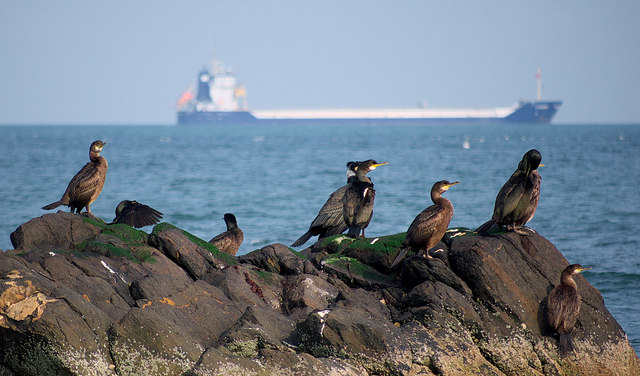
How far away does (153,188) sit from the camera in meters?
33.2

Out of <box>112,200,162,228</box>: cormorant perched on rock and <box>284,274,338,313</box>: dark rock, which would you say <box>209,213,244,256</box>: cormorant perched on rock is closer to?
<box>112,200,162,228</box>: cormorant perched on rock

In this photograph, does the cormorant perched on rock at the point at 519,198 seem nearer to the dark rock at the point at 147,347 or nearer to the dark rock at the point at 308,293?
the dark rock at the point at 308,293

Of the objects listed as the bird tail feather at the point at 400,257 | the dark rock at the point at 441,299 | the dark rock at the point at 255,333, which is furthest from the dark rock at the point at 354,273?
the dark rock at the point at 255,333

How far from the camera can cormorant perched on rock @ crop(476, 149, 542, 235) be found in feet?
26.6

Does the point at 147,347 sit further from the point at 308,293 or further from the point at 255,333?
the point at 308,293

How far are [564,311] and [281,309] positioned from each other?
10.1ft

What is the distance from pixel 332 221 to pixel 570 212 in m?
16.6

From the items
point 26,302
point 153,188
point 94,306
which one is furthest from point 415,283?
point 153,188

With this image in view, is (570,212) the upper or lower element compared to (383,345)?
lower

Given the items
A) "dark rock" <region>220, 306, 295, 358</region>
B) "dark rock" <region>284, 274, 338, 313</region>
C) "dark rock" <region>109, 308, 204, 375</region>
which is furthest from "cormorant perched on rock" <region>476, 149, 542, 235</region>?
"dark rock" <region>109, 308, 204, 375</region>

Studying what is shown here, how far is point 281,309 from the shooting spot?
7996mm

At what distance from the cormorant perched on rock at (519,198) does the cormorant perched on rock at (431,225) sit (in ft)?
2.20

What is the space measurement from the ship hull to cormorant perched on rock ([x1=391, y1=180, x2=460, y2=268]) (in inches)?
5450

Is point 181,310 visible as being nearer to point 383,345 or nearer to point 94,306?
point 94,306
